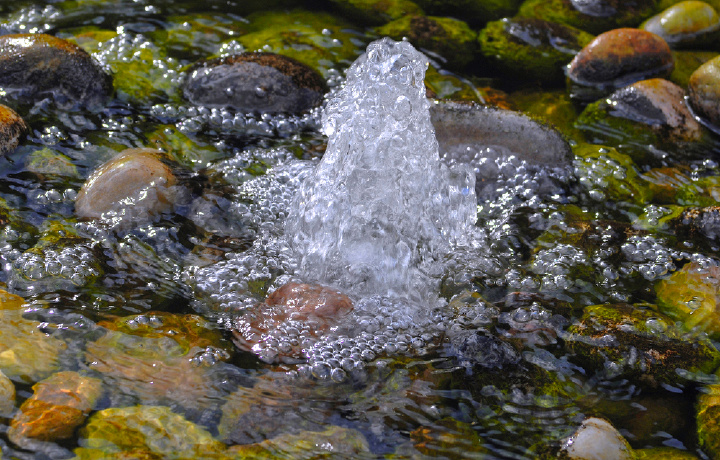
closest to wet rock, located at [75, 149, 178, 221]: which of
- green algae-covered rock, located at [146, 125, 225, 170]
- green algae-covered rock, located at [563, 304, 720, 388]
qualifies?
green algae-covered rock, located at [146, 125, 225, 170]

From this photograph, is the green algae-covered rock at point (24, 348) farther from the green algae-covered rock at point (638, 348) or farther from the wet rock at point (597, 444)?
the green algae-covered rock at point (638, 348)

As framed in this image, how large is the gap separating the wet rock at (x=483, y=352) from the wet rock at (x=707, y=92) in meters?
3.03

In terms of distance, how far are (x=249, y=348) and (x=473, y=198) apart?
5.39 ft

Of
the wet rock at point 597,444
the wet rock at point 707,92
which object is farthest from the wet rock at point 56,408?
the wet rock at point 707,92

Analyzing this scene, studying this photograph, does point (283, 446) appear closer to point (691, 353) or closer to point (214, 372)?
point (214, 372)

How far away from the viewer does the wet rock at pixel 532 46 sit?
5.32 meters

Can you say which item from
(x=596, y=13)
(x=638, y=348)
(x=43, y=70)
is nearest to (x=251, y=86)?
(x=43, y=70)

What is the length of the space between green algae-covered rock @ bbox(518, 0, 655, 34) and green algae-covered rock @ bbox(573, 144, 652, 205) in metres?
2.06

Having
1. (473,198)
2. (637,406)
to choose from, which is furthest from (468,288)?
(637,406)

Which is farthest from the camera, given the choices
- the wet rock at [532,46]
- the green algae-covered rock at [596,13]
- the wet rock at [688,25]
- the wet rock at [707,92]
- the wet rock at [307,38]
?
the green algae-covered rock at [596,13]

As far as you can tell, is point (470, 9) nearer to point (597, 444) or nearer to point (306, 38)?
point (306, 38)

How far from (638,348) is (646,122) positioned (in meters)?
2.45

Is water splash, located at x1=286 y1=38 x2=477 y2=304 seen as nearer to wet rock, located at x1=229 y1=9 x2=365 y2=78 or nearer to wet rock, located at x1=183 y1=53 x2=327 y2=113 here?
wet rock, located at x1=183 y1=53 x2=327 y2=113

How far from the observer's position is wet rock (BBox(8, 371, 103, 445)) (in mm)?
2277
